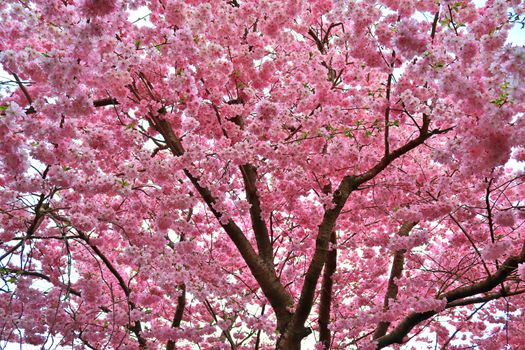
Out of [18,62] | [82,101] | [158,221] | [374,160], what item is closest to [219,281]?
[158,221]

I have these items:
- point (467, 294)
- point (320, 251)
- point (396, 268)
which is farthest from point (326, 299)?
point (467, 294)

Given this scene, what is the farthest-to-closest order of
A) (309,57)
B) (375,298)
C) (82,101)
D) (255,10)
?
(375,298)
(309,57)
(255,10)
(82,101)

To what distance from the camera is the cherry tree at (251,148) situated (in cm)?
478

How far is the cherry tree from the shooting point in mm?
4777

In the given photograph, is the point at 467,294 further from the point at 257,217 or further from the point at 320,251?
the point at 257,217

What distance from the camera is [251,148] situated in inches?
246

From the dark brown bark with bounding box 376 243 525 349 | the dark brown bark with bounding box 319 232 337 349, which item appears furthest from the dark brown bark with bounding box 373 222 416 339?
the dark brown bark with bounding box 376 243 525 349

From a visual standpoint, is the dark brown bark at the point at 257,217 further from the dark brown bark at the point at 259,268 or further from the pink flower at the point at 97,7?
the pink flower at the point at 97,7

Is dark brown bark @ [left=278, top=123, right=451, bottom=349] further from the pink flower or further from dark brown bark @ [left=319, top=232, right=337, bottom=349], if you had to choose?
the pink flower

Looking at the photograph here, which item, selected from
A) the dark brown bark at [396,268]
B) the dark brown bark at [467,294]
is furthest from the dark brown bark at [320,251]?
the dark brown bark at [396,268]

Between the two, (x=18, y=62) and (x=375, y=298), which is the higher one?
(x=375, y=298)

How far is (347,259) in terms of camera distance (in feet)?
36.8

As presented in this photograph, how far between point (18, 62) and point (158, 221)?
2.71 meters

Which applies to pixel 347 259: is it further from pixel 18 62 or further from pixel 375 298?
pixel 18 62
